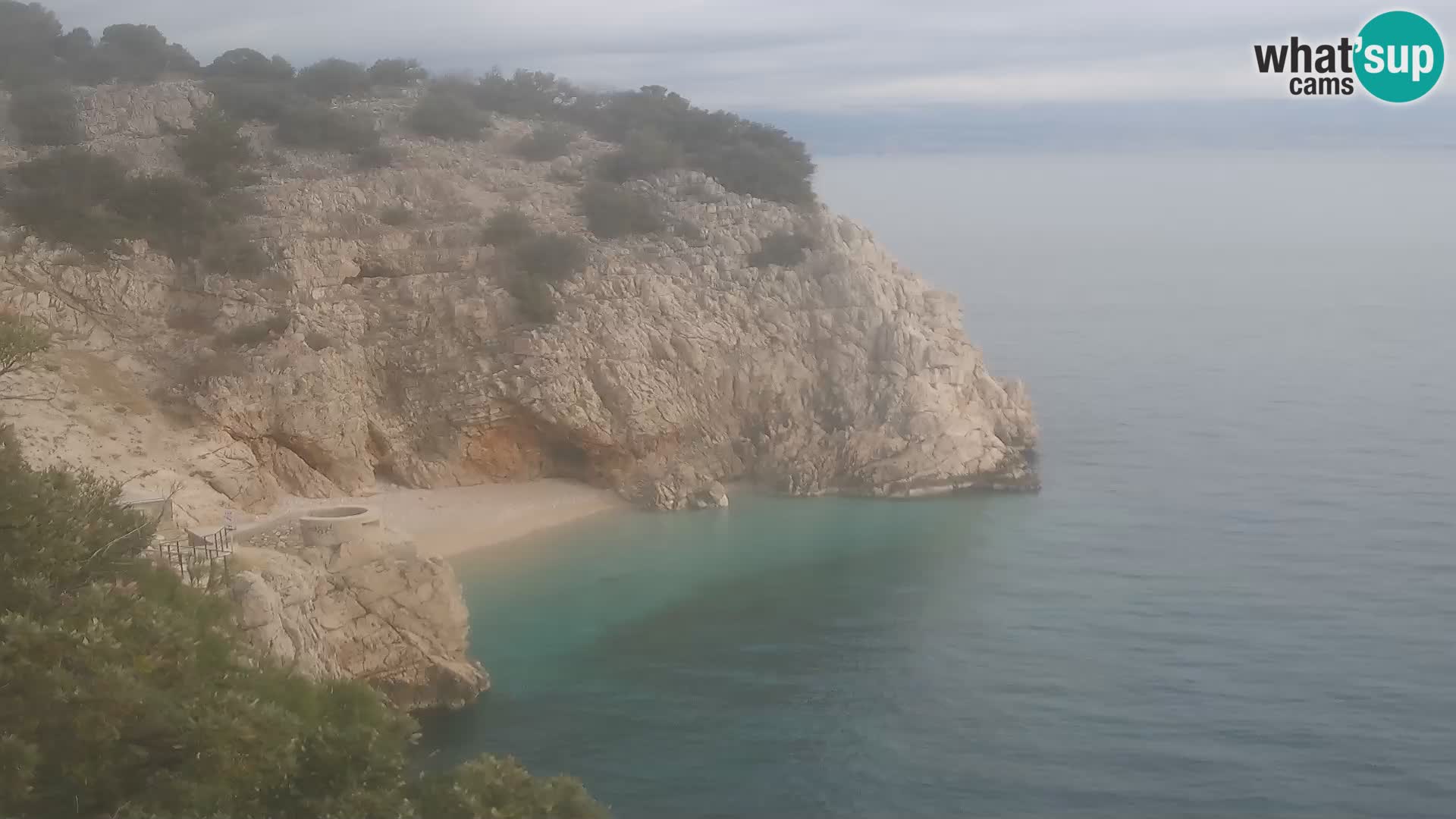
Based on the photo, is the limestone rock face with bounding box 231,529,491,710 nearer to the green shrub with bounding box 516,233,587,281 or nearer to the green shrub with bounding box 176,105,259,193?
the green shrub with bounding box 516,233,587,281

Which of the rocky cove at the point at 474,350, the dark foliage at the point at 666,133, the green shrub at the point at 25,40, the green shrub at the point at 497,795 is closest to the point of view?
the green shrub at the point at 497,795

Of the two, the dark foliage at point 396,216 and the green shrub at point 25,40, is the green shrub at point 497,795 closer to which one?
the dark foliage at point 396,216

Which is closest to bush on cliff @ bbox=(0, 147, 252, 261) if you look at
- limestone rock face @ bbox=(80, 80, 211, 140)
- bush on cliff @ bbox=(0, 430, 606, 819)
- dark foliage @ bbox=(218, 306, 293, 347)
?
dark foliage @ bbox=(218, 306, 293, 347)

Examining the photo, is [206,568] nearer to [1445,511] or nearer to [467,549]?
[467,549]

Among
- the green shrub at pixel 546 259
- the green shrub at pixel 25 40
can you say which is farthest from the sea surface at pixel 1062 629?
the green shrub at pixel 25 40

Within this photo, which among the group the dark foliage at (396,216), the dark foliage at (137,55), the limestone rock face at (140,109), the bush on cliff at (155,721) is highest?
the dark foliage at (137,55)

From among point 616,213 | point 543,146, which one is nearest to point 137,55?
point 543,146

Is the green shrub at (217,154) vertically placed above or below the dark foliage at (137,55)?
below
